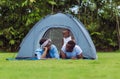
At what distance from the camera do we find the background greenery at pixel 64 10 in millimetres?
19688

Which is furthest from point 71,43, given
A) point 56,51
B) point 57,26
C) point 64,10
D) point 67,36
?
point 64,10

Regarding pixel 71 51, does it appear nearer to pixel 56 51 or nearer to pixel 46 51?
pixel 56 51

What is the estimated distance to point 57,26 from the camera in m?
12.6

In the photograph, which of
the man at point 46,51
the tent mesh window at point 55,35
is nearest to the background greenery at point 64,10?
the tent mesh window at point 55,35

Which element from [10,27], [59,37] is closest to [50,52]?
[59,37]

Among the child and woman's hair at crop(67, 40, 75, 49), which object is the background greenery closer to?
the child

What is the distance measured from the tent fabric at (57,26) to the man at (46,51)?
0.59m

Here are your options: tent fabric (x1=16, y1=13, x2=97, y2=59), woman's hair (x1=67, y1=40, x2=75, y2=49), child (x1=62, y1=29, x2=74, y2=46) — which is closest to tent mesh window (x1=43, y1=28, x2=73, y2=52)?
tent fabric (x1=16, y1=13, x2=97, y2=59)

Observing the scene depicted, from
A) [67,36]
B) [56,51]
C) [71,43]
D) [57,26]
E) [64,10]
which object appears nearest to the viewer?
[71,43]

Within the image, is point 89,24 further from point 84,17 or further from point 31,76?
point 31,76

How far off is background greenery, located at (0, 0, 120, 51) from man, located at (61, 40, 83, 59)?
8144mm

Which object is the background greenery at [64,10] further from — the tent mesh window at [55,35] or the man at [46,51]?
the man at [46,51]

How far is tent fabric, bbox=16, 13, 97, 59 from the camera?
12.0m

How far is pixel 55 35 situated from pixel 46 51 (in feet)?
6.05
